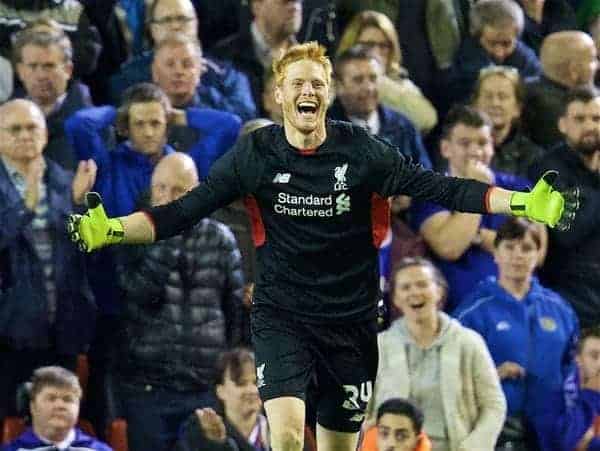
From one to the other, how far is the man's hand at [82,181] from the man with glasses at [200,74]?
2.90 ft

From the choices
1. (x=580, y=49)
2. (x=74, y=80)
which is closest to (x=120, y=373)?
(x=74, y=80)

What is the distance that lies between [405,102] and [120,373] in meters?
2.50

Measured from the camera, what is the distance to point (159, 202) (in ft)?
31.1

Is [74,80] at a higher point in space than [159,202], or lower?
higher

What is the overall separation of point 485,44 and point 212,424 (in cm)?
Answer: 326

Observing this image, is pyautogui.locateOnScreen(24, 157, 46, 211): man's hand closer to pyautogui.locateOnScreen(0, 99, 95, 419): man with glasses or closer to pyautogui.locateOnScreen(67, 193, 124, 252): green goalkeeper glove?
pyautogui.locateOnScreen(0, 99, 95, 419): man with glasses

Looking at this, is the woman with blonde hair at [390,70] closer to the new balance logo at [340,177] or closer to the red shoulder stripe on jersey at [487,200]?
the new balance logo at [340,177]

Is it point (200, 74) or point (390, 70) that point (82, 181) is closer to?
point (200, 74)

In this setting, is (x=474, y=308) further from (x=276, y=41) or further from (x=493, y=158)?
(x=276, y=41)

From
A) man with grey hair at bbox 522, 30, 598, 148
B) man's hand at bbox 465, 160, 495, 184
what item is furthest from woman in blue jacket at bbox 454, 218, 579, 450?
man with grey hair at bbox 522, 30, 598, 148

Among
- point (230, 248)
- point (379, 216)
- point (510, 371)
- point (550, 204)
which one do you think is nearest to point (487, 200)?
point (550, 204)

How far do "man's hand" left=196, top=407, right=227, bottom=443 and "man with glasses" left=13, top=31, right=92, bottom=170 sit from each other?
1.59m

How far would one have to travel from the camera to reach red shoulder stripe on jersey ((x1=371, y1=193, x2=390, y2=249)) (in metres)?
7.41

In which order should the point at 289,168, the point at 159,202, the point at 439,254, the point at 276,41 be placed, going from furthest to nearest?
the point at 276,41 < the point at 439,254 < the point at 159,202 < the point at 289,168
